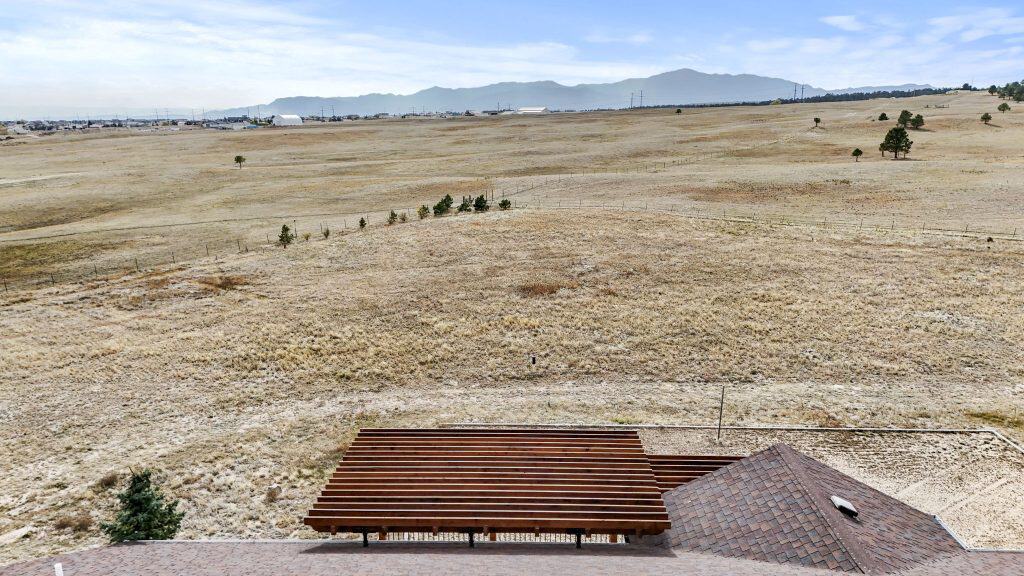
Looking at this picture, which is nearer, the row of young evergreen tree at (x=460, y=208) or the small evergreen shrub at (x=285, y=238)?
the small evergreen shrub at (x=285, y=238)

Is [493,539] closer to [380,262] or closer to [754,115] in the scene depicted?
[380,262]

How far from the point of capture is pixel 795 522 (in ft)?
37.9

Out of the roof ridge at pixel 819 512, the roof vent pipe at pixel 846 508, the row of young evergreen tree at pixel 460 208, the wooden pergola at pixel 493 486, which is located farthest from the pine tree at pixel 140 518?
the row of young evergreen tree at pixel 460 208

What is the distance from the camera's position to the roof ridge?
10219mm

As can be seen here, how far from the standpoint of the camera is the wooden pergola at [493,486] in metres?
13.1

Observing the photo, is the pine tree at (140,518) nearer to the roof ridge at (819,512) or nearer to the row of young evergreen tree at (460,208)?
the roof ridge at (819,512)

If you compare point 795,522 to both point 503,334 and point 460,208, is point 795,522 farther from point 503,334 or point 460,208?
point 460,208

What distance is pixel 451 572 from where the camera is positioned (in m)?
9.95

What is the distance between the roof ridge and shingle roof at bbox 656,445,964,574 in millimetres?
18

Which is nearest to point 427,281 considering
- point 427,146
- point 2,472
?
point 2,472

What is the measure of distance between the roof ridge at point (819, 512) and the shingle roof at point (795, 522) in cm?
2

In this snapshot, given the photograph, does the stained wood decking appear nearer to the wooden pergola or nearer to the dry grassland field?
the wooden pergola

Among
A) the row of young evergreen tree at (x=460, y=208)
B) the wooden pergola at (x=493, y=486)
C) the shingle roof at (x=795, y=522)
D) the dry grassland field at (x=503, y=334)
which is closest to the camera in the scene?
the shingle roof at (x=795, y=522)

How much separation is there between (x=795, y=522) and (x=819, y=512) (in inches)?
21.5
